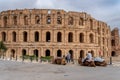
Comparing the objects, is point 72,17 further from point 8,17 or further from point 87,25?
point 8,17

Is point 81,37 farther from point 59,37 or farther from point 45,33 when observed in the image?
point 45,33

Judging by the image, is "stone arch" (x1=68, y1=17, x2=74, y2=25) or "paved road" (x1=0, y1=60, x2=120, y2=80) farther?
"stone arch" (x1=68, y1=17, x2=74, y2=25)

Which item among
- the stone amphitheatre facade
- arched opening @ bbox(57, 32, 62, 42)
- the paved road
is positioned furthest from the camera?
arched opening @ bbox(57, 32, 62, 42)

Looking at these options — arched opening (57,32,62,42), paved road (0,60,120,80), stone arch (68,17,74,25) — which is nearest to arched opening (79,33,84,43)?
stone arch (68,17,74,25)

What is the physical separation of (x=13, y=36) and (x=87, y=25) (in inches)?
695

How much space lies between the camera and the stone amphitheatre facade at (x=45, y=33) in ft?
234

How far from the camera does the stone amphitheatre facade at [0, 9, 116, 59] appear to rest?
234ft

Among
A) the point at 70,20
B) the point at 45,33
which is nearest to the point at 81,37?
the point at 70,20

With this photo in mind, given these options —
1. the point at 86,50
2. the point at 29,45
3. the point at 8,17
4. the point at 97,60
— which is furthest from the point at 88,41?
the point at 97,60

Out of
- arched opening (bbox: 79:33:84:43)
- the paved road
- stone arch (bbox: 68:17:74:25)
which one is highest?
stone arch (bbox: 68:17:74:25)

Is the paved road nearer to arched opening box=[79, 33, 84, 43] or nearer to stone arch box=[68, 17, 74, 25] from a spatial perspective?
arched opening box=[79, 33, 84, 43]

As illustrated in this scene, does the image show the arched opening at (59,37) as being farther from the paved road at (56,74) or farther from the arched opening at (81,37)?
the paved road at (56,74)

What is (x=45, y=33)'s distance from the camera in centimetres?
7125

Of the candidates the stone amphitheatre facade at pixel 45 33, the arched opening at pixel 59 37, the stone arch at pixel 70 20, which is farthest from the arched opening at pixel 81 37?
the arched opening at pixel 59 37
